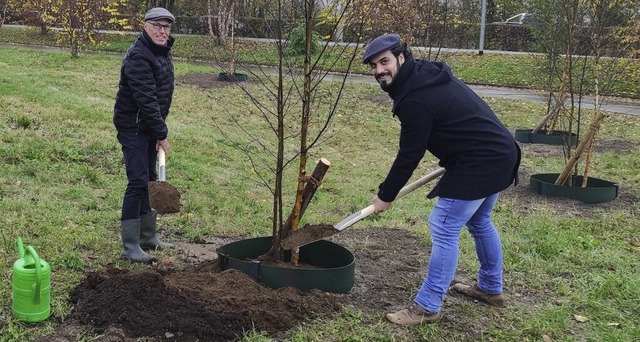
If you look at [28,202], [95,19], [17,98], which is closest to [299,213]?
[28,202]

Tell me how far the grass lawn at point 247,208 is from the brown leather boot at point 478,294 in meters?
0.11

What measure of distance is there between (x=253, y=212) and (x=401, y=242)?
1.76 metres

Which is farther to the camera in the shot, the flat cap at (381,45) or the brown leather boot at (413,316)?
the brown leather boot at (413,316)

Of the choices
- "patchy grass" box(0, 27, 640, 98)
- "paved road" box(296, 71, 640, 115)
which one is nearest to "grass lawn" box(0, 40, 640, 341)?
"paved road" box(296, 71, 640, 115)

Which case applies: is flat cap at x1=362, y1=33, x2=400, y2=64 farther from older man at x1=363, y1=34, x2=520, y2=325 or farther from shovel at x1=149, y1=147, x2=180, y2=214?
shovel at x1=149, y1=147, x2=180, y2=214

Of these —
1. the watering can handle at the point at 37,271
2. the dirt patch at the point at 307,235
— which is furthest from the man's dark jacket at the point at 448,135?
the watering can handle at the point at 37,271

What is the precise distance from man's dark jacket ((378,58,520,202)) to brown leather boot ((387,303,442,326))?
2.28ft

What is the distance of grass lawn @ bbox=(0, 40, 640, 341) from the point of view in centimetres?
409

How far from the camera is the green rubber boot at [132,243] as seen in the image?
184 inches

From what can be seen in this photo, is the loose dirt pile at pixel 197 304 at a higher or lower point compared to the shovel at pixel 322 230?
lower

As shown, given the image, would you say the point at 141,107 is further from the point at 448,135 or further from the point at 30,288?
the point at 448,135

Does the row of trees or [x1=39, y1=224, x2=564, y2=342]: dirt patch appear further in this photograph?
the row of trees

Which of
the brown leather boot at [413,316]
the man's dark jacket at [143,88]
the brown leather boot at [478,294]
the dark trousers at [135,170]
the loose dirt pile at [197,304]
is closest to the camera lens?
the loose dirt pile at [197,304]

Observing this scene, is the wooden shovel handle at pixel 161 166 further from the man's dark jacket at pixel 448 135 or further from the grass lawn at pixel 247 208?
the man's dark jacket at pixel 448 135
